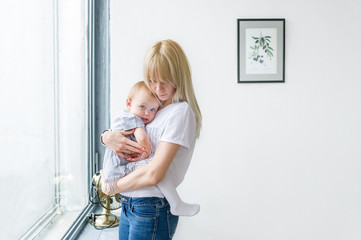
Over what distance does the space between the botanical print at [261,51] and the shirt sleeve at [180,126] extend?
1166mm

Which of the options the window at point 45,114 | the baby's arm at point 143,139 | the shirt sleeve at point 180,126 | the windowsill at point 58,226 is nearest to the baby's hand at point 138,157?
the baby's arm at point 143,139

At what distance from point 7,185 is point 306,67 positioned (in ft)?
6.77

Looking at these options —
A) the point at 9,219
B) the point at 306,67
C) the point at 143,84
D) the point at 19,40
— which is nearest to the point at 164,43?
the point at 143,84

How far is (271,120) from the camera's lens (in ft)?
7.25

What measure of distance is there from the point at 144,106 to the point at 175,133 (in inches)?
8.6

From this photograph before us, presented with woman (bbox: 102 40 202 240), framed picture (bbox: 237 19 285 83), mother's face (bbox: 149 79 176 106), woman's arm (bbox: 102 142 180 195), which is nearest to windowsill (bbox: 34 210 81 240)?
woman (bbox: 102 40 202 240)

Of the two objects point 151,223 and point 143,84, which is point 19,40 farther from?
point 151,223

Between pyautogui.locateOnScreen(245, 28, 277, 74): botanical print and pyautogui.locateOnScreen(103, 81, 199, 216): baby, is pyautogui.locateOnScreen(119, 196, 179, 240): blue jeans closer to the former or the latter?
pyautogui.locateOnScreen(103, 81, 199, 216): baby

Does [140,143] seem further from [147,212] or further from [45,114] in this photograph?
[45,114]

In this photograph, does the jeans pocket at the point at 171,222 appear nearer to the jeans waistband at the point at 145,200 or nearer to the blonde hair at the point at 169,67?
the jeans waistband at the point at 145,200

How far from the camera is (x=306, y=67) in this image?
2.21m

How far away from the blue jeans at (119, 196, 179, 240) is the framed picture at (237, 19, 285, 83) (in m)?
1.29

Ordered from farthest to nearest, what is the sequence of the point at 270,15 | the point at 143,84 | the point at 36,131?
the point at 270,15 < the point at 36,131 < the point at 143,84

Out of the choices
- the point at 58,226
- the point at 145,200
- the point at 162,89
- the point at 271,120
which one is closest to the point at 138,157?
the point at 145,200
